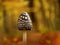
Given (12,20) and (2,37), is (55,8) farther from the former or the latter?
(2,37)

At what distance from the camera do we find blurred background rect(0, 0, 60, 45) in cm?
153

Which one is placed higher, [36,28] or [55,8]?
[55,8]

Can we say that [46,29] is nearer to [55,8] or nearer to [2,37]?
[55,8]

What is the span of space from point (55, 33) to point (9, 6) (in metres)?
0.43

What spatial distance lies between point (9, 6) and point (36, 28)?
28cm

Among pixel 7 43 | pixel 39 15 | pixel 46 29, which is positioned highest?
pixel 39 15

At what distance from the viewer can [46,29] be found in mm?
1526

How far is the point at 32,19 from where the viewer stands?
1.53 meters

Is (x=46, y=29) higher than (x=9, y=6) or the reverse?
the reverse

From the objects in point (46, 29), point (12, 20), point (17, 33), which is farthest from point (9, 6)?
point (46, 29)

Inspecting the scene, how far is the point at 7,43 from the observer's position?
5.05 ft

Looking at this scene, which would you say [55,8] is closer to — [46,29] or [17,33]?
[46,29]

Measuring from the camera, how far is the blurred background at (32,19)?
153 centimetres

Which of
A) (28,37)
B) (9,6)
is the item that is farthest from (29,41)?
(9,6)
